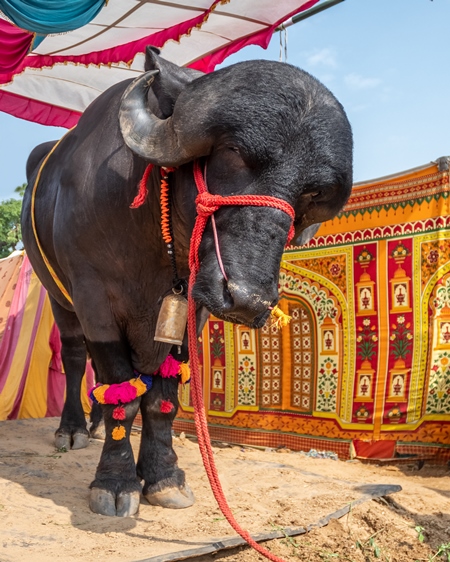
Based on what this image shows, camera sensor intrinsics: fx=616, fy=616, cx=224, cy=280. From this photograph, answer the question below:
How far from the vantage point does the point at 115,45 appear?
4.76 m

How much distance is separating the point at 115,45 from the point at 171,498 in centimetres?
354

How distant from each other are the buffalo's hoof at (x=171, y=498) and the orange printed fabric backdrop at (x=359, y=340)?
2.33 meters

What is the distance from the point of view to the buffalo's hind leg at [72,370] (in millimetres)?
3814

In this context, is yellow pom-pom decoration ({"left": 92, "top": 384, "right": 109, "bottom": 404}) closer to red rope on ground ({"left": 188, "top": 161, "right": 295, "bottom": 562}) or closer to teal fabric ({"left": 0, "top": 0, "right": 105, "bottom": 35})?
red rope on ground ({"left": 188, "top": 161, "right": 295, "bottom": 562})

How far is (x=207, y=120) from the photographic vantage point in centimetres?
185

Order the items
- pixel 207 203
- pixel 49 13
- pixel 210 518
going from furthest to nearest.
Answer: pixel 49 13 < pixel 210 518 < pixel 207 203

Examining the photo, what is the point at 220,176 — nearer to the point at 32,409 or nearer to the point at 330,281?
the point at 330,281

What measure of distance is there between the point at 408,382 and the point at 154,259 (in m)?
2.69

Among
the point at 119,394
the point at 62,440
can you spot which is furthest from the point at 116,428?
the point at 62,440

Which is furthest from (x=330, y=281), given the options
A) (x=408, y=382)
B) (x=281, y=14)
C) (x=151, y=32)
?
(x=151, y=32)

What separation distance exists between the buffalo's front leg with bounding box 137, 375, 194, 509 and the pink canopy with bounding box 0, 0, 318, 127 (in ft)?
7.63

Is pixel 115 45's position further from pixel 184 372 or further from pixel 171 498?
pixel 171 498

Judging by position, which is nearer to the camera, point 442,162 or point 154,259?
point 154,259

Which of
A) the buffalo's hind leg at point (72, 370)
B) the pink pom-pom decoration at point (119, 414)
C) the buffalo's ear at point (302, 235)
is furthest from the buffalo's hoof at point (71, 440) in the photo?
the buffalo's ear at point (302, 235)
